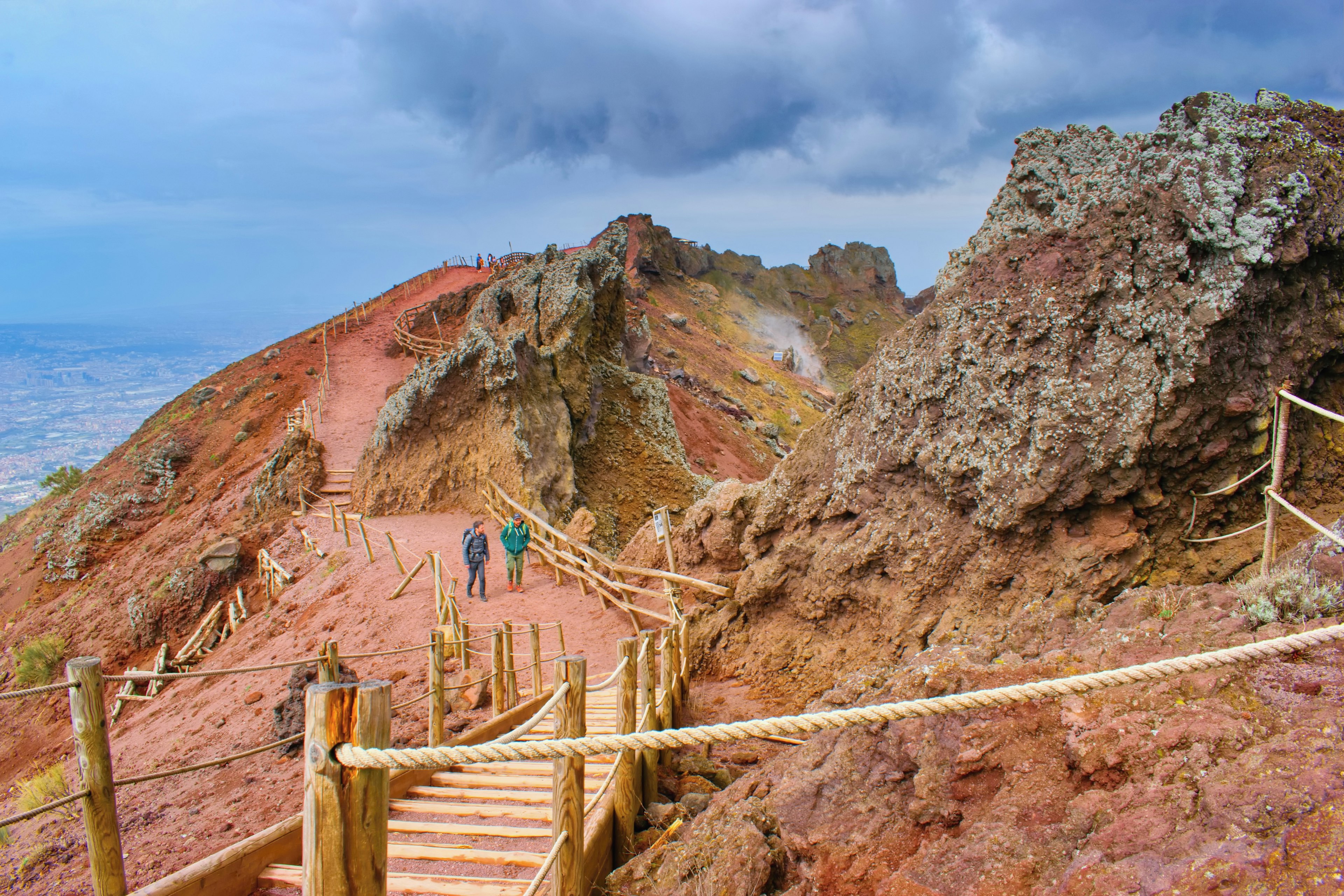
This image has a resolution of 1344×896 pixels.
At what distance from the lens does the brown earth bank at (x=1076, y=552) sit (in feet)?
8.37

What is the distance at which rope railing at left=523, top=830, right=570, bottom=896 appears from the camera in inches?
116

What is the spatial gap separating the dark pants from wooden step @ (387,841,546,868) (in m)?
7.33

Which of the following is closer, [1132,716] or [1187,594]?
[1132,716]

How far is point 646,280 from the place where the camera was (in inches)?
1822

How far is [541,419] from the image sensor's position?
49.1 feet

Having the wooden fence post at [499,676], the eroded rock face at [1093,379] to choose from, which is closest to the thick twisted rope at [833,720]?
the eroded rock face at [1093,379]

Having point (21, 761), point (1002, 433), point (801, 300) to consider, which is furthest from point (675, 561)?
point (801, 300)

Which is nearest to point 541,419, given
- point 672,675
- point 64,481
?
point 672,675

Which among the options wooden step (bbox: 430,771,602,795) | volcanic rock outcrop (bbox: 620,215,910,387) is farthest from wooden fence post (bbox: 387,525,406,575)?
volcanic rock outcrop (bbox: 620,215,910,387)

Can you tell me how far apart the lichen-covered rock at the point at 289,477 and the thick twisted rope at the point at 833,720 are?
17.8m

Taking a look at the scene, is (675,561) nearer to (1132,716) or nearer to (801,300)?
(1132,716)

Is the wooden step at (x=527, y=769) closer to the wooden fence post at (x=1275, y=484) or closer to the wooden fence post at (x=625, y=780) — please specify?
the wooden fence post at (x=625, y=780)

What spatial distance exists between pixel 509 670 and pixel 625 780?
2.69m

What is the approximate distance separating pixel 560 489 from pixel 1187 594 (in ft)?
39.4
